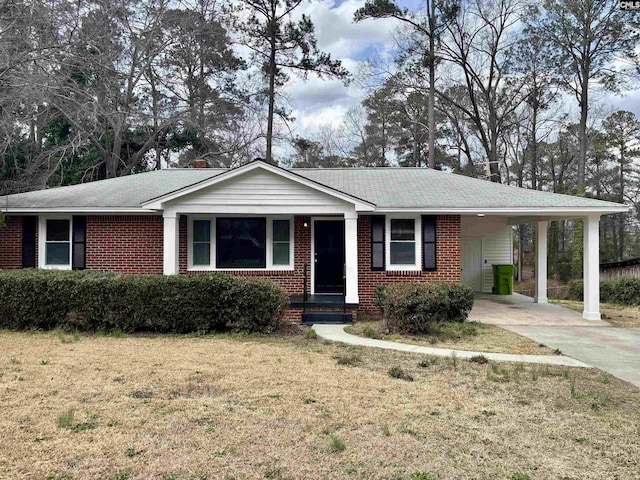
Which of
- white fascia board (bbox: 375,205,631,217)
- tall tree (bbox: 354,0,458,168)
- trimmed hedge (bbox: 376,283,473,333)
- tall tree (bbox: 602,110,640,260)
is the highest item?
tall tree (bbox: 354,0,458,168)

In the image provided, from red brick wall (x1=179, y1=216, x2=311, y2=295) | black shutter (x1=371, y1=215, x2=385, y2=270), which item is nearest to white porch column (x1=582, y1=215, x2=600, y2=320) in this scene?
black shutter (x1=371, y1=215, x2=385, y2=270)

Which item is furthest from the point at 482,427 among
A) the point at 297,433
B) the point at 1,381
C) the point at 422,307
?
the point at 1,381

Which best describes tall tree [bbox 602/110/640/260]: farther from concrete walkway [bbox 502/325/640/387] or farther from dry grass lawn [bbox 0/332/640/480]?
dry grass lawn [bbox 0/332/640/480]

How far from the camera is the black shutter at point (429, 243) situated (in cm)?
1155

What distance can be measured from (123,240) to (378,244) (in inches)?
254

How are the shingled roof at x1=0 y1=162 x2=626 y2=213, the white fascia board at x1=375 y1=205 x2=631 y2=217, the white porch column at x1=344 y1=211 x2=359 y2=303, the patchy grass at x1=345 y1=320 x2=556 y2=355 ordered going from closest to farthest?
the patchy grass at x1=345 y1=320 x2=556 y2=355
the white porch column at x1=344 y1=211 x2=359 y2=303
the white fascia board at x1=375 y1=205 x2=631 y2=217
the shingled roof at x1=0 y1=162 x2=626 y2=213

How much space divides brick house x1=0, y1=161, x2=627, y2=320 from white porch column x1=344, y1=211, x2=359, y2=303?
2cm

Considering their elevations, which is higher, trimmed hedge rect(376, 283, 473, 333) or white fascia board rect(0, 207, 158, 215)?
white fascia board rect(0, 207, 158, 215)

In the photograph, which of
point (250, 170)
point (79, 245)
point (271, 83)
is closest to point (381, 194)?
point (250, 170)

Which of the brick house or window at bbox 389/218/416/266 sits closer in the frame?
the brick house

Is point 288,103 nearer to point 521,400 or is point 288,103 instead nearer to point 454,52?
point 454,52

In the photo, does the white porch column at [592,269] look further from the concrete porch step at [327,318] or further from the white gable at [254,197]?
the white gable at [254,197]

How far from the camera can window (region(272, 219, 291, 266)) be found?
12172 mm

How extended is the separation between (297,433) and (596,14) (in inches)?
1069
